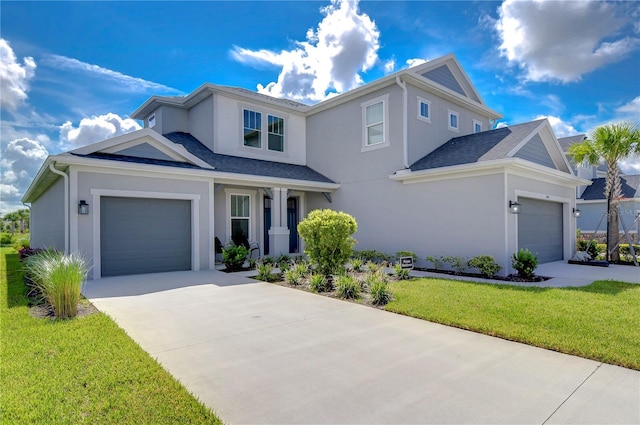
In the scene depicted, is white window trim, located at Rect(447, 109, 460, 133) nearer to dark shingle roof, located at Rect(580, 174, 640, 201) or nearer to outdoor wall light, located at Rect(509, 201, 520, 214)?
outdoor wall light, located at Rect(509, 201, 520, 214)

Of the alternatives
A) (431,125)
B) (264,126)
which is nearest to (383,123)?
(431,125)

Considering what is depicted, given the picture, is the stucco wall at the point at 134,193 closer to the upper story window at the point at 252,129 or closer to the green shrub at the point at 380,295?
the upper story window at the point at 252,129

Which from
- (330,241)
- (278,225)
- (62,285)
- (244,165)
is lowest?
(62,285)

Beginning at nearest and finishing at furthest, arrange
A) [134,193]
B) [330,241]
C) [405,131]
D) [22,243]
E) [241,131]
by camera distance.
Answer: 1. [330,241]
2. [134,193]
3. [405,131]
4. [241,131]
5. [22,243]

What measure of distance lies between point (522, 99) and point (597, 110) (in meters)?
2.92

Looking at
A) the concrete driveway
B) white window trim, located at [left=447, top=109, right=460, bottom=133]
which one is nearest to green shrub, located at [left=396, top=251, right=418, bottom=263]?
white window trim, located at [left=447, top=109, right=460, bottom=133]

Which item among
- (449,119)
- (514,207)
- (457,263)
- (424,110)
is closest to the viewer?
(514,207)

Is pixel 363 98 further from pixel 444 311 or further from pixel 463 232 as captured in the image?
pixel 444 311

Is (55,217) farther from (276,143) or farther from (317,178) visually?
(317,178)

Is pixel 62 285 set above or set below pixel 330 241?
below

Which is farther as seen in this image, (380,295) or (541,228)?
(541,228)

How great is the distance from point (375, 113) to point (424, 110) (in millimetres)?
1805

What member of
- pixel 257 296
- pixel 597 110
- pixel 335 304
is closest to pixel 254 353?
pixel 335 304

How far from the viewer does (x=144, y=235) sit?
9.93 m
